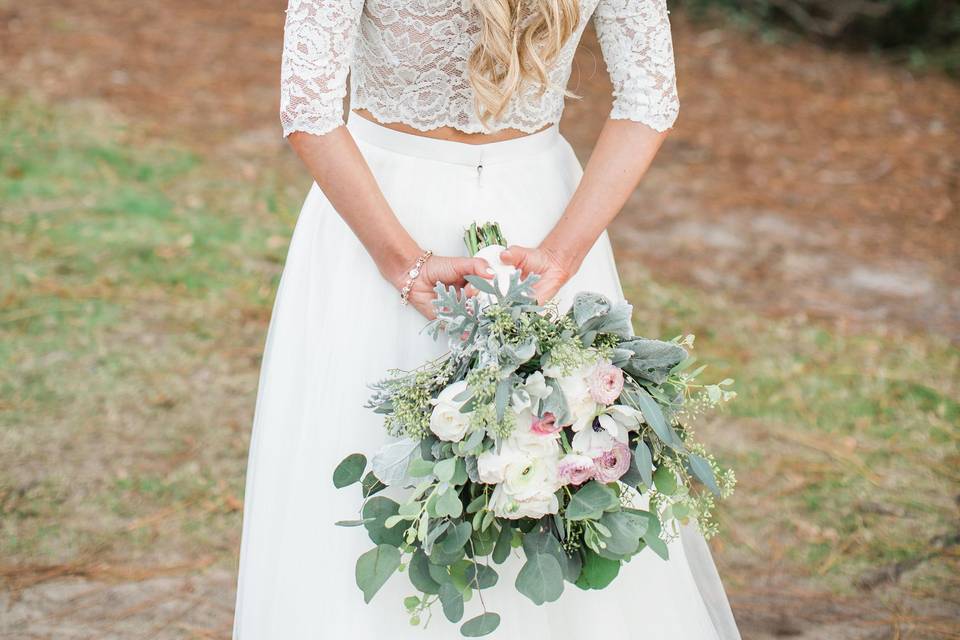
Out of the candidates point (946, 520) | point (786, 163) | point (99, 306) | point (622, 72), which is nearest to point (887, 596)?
point (946, 520)

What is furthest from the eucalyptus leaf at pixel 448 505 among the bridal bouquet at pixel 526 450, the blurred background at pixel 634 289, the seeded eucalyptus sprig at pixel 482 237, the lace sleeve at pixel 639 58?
the blurred background at pixel 634 289

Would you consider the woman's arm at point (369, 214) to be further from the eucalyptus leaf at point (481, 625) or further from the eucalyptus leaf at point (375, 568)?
the eucalyptus leaf at point (481, 625)

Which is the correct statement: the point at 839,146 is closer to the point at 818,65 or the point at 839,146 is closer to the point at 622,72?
the point at 818,65

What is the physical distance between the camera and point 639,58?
1.92m

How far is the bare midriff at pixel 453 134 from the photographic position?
6.37ft

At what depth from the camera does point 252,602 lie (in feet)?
6.72

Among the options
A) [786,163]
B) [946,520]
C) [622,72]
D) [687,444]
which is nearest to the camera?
[687,444]

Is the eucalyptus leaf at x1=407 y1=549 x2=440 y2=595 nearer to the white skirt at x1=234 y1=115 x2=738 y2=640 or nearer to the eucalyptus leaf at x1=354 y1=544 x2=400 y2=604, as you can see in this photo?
the eucalyptus leaf at x1=354 y1=544 x2=400 y2=604

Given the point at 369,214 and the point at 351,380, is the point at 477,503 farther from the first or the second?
the point at 369,214

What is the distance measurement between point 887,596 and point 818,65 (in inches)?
220

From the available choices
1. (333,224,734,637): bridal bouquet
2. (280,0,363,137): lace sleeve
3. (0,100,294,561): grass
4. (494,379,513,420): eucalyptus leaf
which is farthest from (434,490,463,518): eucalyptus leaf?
(0,100,294,561): grass

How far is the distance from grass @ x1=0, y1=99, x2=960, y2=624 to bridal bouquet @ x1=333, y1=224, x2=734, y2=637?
1.51 m

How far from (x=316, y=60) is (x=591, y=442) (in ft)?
2.58

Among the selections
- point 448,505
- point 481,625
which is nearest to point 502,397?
point 448,505
